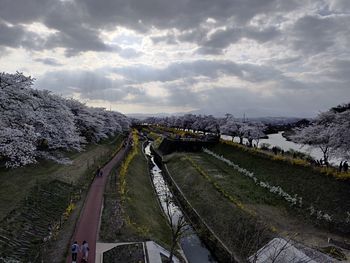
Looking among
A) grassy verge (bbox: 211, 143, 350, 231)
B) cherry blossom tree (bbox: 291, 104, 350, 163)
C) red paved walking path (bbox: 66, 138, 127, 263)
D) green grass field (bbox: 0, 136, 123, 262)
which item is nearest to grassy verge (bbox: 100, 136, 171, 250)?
red paved walking path (bbox: 66, 138, 127, 263)

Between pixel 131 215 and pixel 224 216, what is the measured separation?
8477 millimetres

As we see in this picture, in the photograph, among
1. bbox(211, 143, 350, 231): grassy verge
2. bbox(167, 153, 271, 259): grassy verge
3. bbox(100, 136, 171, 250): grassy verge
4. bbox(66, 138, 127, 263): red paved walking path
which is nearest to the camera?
Answer: bbox(66, 138, 127, 263): red paved walking path

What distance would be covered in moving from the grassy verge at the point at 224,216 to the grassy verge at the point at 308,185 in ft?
21.3

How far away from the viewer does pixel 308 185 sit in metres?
30.5

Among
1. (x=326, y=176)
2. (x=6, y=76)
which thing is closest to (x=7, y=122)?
(x=6, y=76)

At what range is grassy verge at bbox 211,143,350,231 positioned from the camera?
83.3 feet

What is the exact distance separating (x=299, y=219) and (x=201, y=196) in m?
11.0

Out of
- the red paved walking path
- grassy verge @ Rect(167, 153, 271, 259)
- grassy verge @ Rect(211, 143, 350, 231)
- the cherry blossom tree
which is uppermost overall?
the cherry blossom tree

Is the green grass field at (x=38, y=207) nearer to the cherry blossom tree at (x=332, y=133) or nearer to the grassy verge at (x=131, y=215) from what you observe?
the grassy verge at (x=131, y=215)

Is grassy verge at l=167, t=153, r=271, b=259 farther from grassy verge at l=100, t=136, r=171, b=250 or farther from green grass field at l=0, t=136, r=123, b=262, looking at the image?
green grass field at l=0, t=136, r=123, b=262

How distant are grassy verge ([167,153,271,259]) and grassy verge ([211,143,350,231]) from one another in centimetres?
649

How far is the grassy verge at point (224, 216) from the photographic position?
800 inches

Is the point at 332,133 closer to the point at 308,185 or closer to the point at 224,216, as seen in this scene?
the point at 308,185

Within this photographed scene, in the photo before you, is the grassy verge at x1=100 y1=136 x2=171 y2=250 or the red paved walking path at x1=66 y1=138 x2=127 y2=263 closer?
the red paved walking path at x1=66 y1=138 x2=127 y2=263
